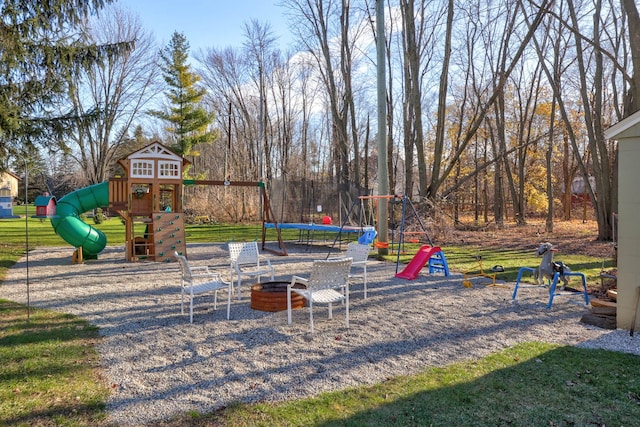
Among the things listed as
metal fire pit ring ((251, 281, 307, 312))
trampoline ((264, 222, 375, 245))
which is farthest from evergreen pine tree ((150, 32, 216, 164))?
metal fire pit ring ((251, 281, 307, 312))

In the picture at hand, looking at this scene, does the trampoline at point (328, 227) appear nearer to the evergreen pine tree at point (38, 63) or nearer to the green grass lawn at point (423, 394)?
the evergreen pine tree at point (38, 63)

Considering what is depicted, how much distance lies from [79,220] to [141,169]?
2.30 m

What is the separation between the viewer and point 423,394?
3.73 metres

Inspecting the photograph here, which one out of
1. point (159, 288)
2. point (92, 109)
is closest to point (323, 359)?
point (159, 288)

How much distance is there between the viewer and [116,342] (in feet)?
17.1

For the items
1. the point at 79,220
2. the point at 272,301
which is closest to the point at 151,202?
the point at 79,220

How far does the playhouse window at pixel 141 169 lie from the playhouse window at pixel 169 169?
0.30 meters

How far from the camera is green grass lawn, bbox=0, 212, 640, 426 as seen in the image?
329 centimetres

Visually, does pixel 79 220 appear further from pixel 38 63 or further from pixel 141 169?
pixel 38 63

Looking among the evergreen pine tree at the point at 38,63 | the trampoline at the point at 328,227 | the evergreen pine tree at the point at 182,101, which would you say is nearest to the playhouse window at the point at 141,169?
the evergreen pine tree at the point at 38,63

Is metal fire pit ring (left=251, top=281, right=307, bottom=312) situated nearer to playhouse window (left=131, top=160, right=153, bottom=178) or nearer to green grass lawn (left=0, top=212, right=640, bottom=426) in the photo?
green grass lawn (left=0, top=212, right=640, bottom=426)

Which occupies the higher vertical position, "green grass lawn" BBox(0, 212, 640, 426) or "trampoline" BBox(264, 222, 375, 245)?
"trampoline" BBox(264, 222, 375, 245)

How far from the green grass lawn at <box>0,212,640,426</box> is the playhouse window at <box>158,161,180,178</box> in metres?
8.14

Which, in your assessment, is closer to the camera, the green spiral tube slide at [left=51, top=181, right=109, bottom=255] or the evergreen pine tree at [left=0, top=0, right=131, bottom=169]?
the evergreen pine tree at [left=0, top=0, right=131, bottom=169]
